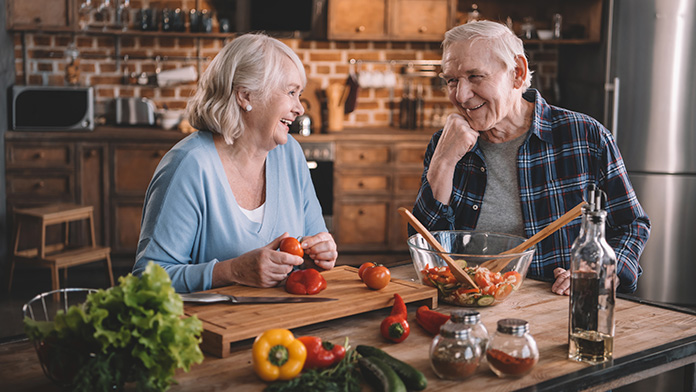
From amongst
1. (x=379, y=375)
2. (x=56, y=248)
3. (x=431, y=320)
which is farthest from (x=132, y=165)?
(x=379, y=375)

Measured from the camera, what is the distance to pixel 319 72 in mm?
5840

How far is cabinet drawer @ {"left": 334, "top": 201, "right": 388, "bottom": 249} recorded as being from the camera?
5.40 m

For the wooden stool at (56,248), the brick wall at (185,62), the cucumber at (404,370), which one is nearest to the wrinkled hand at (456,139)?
the cucumber at (404,370)

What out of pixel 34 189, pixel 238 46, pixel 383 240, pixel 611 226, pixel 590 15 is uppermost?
pixel 590 15

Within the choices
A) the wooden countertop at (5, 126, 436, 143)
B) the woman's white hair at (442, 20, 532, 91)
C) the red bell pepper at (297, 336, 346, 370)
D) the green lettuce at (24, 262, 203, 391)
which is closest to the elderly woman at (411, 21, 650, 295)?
the woman's white hair at (442, 20, 532, 91)

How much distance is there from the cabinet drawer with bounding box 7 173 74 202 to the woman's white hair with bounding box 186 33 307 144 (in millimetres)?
3261

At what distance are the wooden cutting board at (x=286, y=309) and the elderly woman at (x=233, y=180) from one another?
0.55ft

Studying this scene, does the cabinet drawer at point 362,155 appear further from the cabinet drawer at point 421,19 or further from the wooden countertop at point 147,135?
the cabinet drawer at point 421,19

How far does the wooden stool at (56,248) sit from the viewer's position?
4.45 meters

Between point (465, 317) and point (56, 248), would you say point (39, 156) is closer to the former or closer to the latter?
point (56, 248)

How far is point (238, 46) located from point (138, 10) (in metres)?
3.77

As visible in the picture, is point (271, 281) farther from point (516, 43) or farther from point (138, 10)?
point (138, 10)

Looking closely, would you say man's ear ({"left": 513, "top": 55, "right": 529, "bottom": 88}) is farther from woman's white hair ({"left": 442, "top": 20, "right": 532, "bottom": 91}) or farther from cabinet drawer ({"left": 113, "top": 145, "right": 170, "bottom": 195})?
cabinet drawer ({"left": 113, "top": 145, "right": 170, "bottom": 195})

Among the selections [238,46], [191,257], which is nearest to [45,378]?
[191,257]
